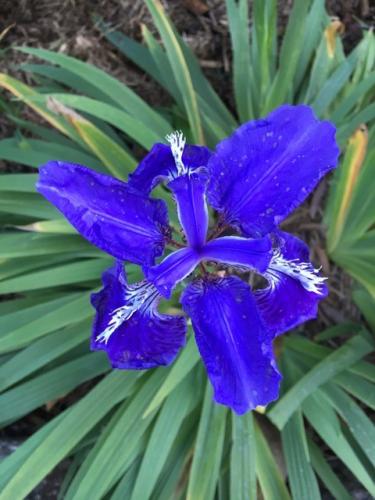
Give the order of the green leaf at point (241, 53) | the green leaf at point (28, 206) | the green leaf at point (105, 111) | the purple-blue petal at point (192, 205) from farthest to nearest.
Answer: the green leaf at point (241, 53), the green leaf at point (28, 206), the green leaf at point (105, 111), the purple-blue petal at point (192, 205)

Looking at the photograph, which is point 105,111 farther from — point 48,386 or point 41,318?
point 48,386

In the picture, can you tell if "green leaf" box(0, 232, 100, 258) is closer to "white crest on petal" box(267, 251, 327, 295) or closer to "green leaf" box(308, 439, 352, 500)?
"white crest on petal" box(267, 251, 327, 295)

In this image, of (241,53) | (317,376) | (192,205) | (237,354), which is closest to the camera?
(237,354)

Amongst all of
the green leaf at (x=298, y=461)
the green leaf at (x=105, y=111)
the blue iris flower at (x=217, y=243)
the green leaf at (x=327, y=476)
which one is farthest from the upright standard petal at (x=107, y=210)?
the green leaf at (x=327, y=476)

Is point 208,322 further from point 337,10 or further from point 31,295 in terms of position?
point 337,10

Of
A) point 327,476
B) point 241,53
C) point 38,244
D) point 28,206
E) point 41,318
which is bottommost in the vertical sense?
point 327,476

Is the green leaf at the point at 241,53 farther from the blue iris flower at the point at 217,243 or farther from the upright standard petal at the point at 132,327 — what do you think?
the upright standard petal at the point at 132,327

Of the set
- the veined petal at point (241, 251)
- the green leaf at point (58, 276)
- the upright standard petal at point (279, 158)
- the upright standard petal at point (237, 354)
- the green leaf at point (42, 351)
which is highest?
the green leaf at point (58, 276)

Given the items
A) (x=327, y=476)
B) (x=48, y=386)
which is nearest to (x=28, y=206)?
Answer: (x=48, y=386)
